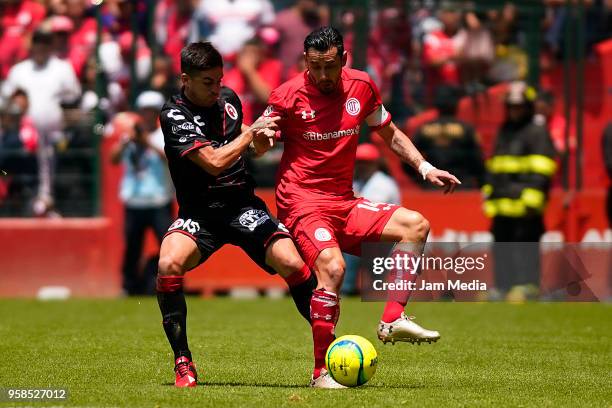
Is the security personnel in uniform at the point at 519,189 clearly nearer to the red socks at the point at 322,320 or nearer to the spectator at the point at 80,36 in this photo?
the spectator at the point at 80,36

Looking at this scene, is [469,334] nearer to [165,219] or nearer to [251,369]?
[251,369]

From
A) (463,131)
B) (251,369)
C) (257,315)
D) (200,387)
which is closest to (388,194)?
(463,131)

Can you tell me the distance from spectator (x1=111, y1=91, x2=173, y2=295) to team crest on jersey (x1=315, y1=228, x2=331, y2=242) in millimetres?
8252

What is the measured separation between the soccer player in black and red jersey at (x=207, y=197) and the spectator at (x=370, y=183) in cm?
752

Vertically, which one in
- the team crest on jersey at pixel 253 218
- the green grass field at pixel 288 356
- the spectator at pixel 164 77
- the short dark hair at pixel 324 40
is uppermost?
the spectator at pixel 164 77

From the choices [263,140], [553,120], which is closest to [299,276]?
[263,140]

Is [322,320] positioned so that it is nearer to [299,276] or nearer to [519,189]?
[299,276]

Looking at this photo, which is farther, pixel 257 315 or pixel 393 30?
pixel 393 30

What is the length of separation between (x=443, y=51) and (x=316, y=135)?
8.87 meters

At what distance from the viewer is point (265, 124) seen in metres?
8.45

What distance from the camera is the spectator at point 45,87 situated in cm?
1758

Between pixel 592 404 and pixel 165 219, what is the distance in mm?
9942

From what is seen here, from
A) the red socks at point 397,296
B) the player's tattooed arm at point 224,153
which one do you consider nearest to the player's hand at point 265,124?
the player's tattooed arm at point 224,153

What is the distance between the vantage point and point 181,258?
843cm
